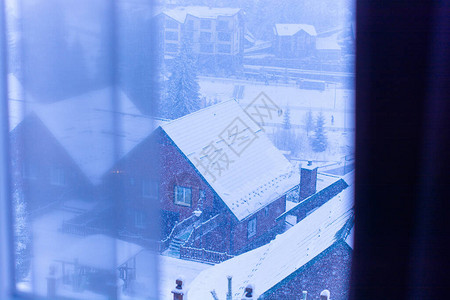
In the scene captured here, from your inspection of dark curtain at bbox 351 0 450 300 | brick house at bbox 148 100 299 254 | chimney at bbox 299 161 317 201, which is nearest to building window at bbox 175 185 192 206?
brick house at bbox 148 100 299 254

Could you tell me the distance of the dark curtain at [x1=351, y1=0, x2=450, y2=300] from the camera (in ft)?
4.06

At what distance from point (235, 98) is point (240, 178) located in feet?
0.81

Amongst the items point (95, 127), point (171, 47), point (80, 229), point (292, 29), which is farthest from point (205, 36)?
point (80, 229)

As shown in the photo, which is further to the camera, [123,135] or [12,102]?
[12,102]

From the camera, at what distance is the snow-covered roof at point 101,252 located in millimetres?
1818

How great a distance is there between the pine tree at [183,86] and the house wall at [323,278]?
598mm

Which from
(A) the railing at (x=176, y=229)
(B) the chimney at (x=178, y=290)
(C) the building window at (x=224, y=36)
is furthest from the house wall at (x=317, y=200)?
(C) the building window at (x=224, y=36)

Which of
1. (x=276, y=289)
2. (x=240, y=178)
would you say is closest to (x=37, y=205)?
(x=240, y=178)

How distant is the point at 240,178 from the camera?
64.7 inches

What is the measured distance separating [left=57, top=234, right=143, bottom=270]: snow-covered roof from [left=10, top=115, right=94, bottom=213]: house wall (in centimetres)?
16

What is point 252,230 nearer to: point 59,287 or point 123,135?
point 123,135

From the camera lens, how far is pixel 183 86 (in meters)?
A: 1.68

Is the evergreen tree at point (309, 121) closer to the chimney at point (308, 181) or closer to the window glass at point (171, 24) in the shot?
the chimney at point (308, 181)

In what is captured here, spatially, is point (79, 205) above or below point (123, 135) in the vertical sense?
below
